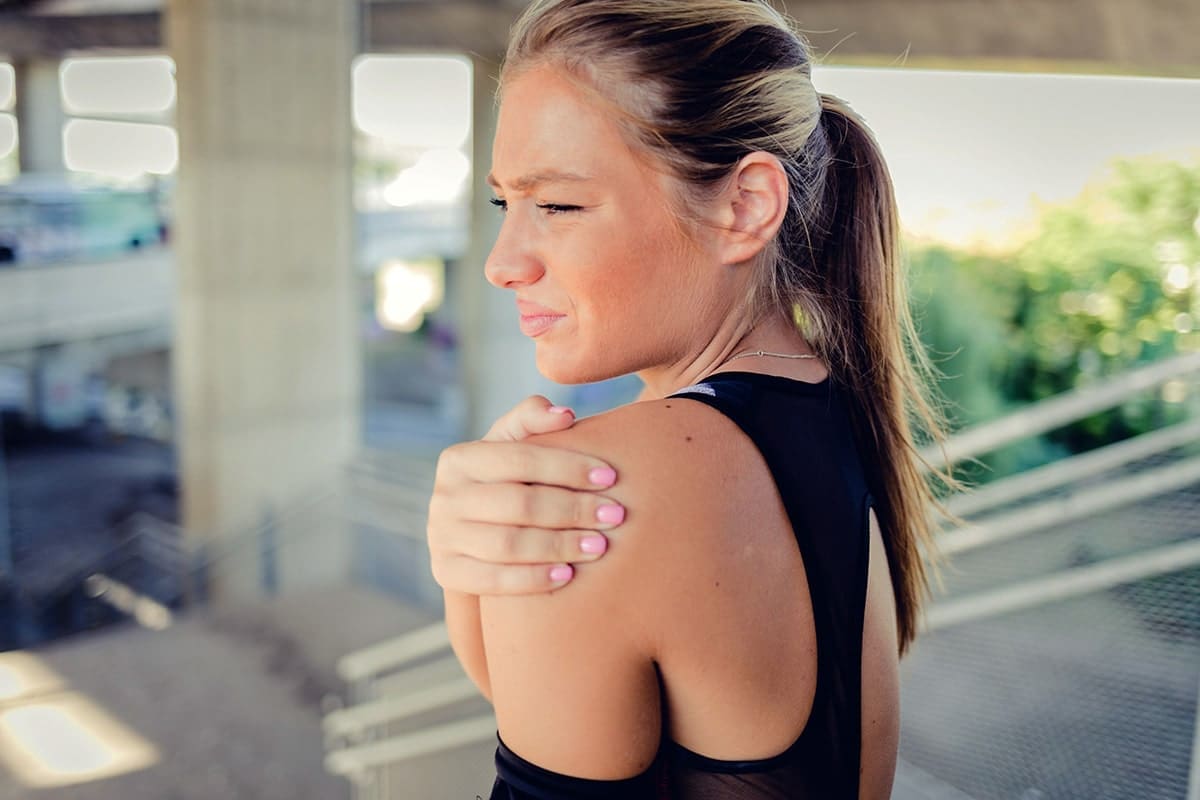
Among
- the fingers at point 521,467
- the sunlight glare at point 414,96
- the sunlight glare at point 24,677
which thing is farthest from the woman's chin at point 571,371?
the sunlight glare at point 414,96

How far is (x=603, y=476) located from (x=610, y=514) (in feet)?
0.10

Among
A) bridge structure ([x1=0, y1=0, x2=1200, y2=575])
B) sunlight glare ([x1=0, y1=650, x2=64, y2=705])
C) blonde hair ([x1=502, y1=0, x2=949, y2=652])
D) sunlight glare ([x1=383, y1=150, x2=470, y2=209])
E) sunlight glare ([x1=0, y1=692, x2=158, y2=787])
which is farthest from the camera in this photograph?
sunlight glare ([x1=383, y1=150, x2=470, y2=209])

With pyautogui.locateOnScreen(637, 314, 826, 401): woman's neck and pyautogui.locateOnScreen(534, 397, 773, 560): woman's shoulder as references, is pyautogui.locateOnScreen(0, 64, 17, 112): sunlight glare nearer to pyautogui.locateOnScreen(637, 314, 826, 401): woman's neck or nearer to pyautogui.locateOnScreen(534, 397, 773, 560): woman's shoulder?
pyautogui.locateOnScreen(637, 314, 826, 401): woman's neck

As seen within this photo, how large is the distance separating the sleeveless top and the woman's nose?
0.20 m

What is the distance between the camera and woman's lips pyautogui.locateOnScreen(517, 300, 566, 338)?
3.25 ft

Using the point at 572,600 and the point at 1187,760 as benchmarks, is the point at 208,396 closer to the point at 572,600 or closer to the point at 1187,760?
the point at 1187,760

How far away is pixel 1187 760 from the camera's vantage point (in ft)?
11.0

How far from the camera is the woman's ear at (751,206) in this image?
95cm

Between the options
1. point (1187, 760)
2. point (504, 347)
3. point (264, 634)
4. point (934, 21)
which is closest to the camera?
point (1187, 760)

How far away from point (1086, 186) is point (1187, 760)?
9.28ft

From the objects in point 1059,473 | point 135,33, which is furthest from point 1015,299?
point 135,33

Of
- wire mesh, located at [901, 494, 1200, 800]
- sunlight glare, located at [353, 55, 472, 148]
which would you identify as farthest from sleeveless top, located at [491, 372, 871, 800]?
sunlight glare, located at [353, 55, 472, 148]

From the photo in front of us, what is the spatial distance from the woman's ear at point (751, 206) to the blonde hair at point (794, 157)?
0.05ft

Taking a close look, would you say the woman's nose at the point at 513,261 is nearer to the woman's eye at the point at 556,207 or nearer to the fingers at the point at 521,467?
the woman's eye at the point at 556,207
